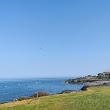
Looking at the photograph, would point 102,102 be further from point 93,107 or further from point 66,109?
point 66,109

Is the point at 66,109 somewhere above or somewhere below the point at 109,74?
below

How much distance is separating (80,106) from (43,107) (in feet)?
15.6

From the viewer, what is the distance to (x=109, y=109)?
34.5 metres

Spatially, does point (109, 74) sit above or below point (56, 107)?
above

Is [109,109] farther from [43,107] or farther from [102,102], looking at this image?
[43,107]

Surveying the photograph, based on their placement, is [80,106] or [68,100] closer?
[80,106]

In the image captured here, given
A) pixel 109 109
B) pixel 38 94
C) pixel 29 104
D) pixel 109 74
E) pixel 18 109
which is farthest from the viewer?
pixel 109 74

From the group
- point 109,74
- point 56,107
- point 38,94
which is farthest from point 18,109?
point 109,74

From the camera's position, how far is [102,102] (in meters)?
37.8

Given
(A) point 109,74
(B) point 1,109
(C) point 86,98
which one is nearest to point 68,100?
(C) point 86,98

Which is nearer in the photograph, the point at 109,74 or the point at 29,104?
the point at 29,104

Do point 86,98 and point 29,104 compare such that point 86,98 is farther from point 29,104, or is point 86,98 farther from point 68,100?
point 29,104

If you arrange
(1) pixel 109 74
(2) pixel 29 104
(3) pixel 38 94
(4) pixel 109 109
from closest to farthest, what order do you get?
(4) pixel 109 109 → (2) pixel 29 104 → (3) pixel 38 94 → (1) pixel 109 74

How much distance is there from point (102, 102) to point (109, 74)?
6499 inches
